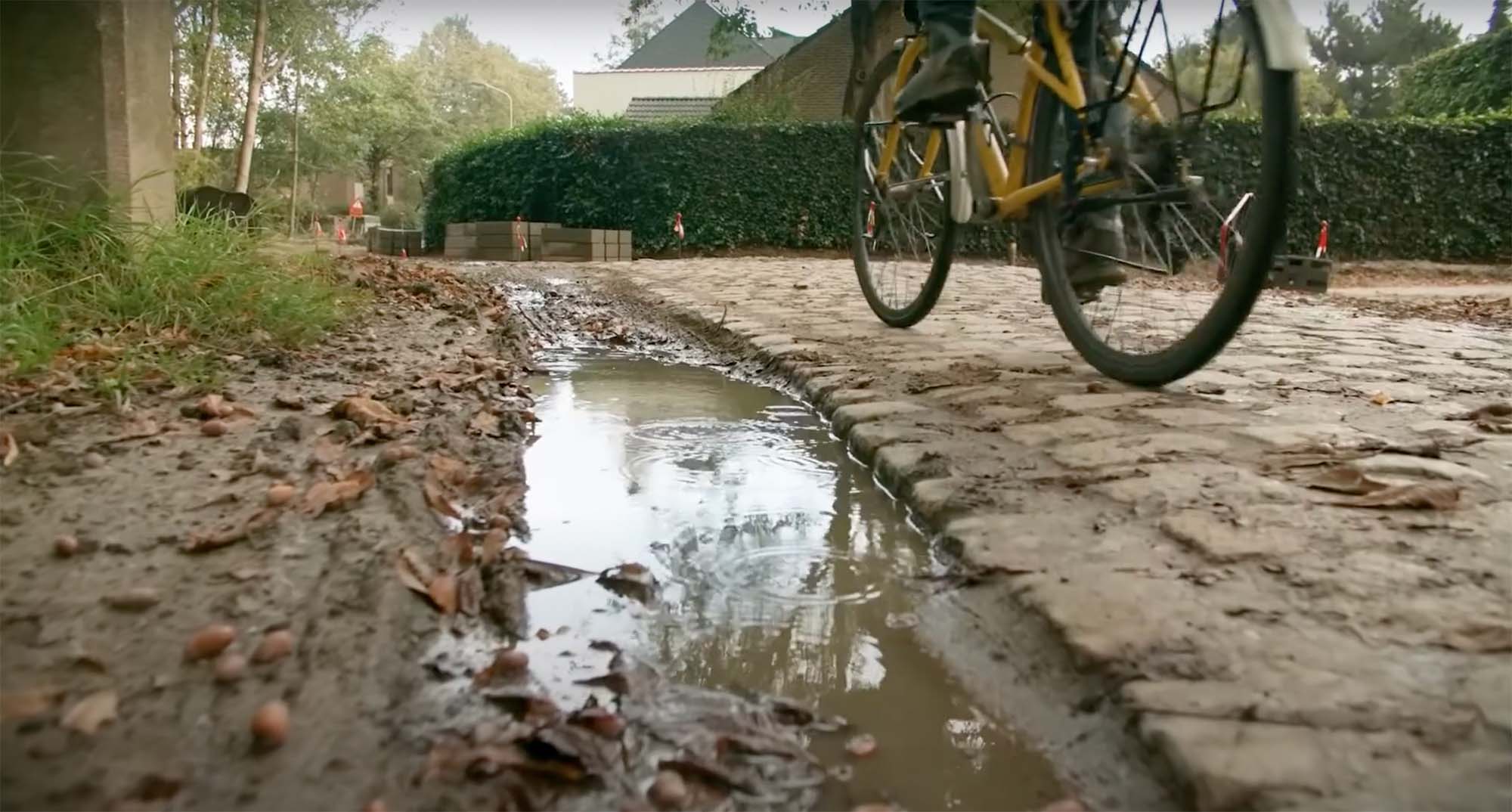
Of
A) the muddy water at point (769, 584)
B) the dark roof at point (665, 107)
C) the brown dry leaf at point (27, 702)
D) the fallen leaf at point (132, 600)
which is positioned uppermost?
the dark roof at point (665, 107)

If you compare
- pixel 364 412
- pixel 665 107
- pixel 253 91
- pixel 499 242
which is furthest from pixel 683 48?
pixel 364 412

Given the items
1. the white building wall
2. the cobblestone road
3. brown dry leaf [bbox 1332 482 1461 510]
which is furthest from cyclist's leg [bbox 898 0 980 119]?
the white building wall

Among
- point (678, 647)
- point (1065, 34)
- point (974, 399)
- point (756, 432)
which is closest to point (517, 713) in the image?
point (678, 647)

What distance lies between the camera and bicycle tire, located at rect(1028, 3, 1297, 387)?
2.32 meters

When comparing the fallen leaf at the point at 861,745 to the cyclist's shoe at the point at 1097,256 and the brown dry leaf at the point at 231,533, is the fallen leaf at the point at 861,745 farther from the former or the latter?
the cyclist's shoe at the point at 1097,256

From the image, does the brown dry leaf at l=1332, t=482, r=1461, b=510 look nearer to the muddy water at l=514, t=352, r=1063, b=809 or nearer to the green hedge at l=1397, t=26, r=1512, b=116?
the muddy water at l=514, t=352, r=1063, b=809

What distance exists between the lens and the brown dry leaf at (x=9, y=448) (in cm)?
179

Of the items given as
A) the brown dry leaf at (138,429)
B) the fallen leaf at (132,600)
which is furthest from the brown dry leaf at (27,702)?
the brown dry leaf at (138,429)

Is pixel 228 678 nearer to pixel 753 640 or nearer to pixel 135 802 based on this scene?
pixel 135 802

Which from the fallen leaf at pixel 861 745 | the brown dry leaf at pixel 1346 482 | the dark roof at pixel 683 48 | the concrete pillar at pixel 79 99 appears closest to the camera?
the fallen leaf at pixel 861 745

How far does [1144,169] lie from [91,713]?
2.64m

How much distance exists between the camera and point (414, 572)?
153 cm

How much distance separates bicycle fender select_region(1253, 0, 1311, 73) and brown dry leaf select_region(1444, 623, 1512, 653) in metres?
1.44

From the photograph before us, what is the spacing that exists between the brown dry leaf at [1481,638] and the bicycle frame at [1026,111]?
69.6 inches
